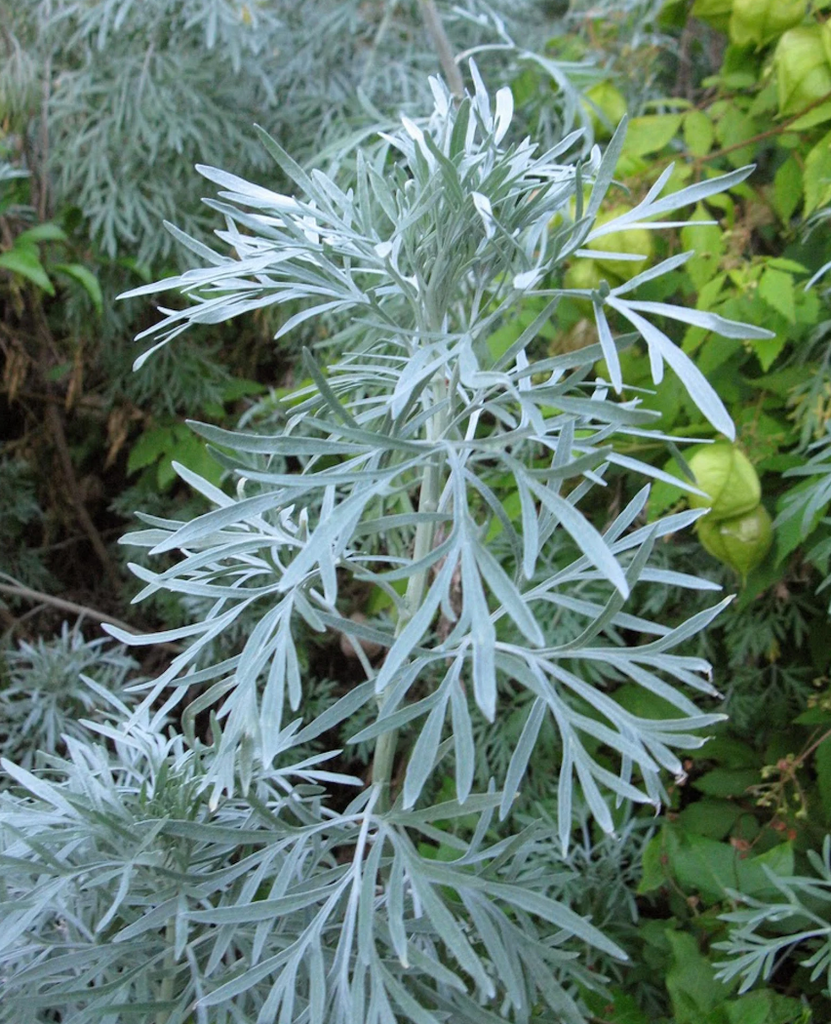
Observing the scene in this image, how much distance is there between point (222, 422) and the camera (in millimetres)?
1349

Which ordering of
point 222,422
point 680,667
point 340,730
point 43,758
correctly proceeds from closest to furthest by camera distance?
point 680,667 → point 43,758 → point 340,730 → point 222,422

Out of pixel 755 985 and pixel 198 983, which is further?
pixel 755 985

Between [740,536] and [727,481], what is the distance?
0.06m

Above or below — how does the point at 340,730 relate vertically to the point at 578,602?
below

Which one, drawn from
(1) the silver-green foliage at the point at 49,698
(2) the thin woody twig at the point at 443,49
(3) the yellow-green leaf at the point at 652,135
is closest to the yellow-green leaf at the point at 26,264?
(1) the silver-green foliage at the point at 49,698

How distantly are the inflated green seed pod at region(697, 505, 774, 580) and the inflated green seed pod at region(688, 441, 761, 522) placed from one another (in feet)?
0.04

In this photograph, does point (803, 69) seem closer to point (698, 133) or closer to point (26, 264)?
point (698, 133)

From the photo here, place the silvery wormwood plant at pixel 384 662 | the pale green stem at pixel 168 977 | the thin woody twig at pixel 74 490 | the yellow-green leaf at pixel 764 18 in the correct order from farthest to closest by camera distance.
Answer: the thin woody twig at pixel 74 490
the yellow-green leaf at pixel 764 18
the pale green stem at pixel 168 977
the silvery wormwood plant at pixel 384 662

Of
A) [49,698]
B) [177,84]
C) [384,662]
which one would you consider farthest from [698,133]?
[49,698]

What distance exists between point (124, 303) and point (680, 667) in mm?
996

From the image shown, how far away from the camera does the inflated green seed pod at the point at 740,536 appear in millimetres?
834

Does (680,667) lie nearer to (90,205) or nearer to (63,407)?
(90,205)

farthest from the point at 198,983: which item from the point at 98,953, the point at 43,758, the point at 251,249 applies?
the point at 251,249

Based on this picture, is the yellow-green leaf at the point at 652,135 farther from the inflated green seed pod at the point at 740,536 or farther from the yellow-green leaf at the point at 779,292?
the inflated green seed pod at the point at 740,536
